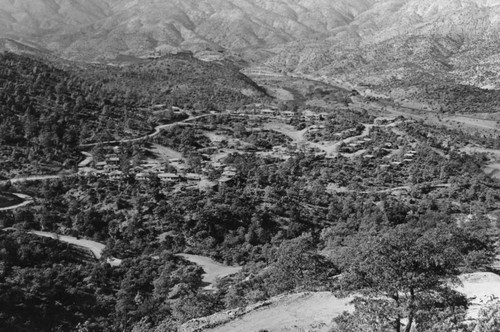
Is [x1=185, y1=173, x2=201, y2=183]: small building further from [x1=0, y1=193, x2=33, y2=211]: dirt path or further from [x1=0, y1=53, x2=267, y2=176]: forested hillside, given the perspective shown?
[x1=0, y1=193, x2=33, y2=211]: dirt path

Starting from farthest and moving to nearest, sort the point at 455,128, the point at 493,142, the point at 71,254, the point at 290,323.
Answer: the point at 455,128 → the point at 493,142 → the point at 71,254 → the point at 290,323

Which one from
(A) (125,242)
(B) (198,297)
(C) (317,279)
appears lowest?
(A) (125,242)

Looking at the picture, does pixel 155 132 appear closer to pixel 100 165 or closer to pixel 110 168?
pixel 100 165

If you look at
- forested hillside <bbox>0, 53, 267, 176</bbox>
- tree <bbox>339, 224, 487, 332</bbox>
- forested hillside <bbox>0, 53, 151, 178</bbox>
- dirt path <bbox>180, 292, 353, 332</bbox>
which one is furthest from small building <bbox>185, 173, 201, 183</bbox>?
tree <bbox>339, 224, 487, 332</bbox>

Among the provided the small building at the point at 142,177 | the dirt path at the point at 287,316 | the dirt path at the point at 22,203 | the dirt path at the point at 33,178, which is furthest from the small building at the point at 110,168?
the dirt path at the point at 287,316

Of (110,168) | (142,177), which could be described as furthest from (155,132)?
(142,177)

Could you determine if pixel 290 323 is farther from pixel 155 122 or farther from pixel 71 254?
pixel 155 122

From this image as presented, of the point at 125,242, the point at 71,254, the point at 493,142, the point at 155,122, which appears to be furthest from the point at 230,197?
the point at 493,142

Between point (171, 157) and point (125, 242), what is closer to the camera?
point (125, 242)
